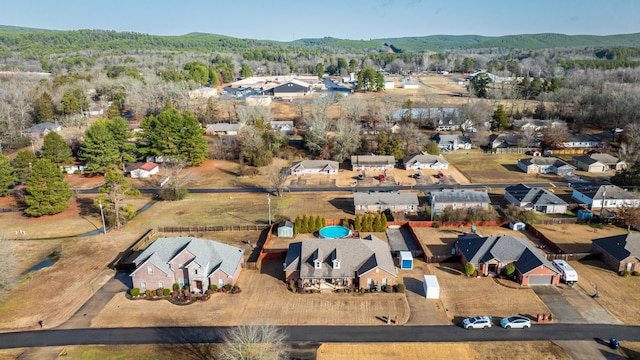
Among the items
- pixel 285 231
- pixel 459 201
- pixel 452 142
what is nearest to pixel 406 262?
pixel 285 231

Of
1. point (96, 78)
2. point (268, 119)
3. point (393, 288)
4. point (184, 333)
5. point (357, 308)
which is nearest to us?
point (184, 333)

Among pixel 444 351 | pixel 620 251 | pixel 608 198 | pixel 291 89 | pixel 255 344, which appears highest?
pixel 291 89

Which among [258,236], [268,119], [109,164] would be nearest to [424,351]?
[258,236]

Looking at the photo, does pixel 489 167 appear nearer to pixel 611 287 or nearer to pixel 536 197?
pixel 536 197

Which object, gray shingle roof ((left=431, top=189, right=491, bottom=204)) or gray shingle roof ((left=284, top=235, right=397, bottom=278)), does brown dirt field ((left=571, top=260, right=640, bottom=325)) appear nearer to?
gray shingle roof ((left=431, top=189, right=491, bottom=204))

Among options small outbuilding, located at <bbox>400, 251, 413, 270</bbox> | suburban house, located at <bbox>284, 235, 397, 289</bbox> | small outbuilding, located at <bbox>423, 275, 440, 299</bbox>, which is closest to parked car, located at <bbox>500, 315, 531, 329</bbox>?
small outbuilding, located at <bbox>423, 275, 440, 299</bbox>

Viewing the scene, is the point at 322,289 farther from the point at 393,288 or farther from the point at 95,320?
the point at 95,320
